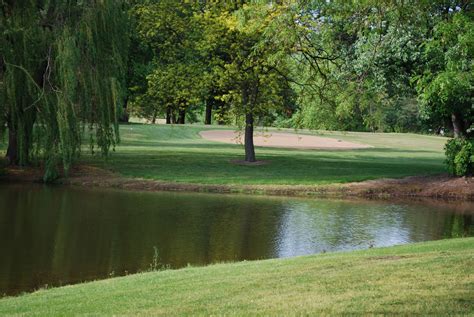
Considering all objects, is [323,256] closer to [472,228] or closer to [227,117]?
[472,228]

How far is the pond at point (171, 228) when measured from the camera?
14242mm

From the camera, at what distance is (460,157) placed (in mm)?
26125

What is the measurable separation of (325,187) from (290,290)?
18.6m

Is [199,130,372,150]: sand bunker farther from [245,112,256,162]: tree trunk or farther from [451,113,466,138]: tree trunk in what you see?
[451,113,466,138]: tree trunk

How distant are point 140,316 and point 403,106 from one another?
65.3 meters

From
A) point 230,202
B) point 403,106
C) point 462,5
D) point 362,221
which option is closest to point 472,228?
point 362,221

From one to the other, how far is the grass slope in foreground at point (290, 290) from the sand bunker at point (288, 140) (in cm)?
3444

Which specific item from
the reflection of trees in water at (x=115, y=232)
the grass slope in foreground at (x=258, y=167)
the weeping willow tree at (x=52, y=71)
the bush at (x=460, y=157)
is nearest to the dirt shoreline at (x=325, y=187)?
the bush at (x=460, y=157)

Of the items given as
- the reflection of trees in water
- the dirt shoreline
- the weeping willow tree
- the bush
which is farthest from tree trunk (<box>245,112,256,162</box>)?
the weeping willow tree

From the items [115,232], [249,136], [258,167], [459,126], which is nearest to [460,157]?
[459,126]

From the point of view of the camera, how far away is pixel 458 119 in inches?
1073

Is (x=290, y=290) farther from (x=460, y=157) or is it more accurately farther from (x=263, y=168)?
(x=263, y=168)

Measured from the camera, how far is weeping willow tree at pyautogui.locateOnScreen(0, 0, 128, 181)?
10664 mm

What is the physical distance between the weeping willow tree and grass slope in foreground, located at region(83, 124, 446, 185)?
16.0 m
